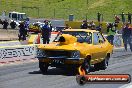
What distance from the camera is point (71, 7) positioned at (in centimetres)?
6906

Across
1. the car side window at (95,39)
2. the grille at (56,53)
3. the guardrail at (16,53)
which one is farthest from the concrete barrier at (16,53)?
the grille at (56,53)

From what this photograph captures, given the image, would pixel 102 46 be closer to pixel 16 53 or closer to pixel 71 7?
pixel 16 53

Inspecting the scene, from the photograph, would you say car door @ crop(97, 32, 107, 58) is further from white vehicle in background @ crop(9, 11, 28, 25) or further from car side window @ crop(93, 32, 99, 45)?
white vehicle in background @ crop(9, 11, 28, 25)

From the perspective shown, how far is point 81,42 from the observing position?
15156 mm

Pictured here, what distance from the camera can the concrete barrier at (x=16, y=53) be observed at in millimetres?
19859

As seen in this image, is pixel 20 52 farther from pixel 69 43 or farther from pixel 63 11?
pixel 63 11

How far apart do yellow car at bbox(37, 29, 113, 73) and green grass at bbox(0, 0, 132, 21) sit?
43.0 meters

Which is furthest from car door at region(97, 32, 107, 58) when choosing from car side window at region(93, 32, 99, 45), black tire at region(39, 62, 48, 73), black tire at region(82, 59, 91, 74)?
black tire at region(39, 62, 48, 73)

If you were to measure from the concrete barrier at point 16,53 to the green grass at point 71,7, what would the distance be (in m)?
37.2

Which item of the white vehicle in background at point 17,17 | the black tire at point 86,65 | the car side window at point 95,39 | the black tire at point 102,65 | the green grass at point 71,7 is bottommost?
the black tire at point 102,65

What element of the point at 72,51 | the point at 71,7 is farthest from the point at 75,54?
the point at 71,7

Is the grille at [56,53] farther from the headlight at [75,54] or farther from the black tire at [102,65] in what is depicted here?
the black tire at [102,65]

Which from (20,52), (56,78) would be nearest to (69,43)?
(56,78)

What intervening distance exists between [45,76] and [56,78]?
2.16 ft
